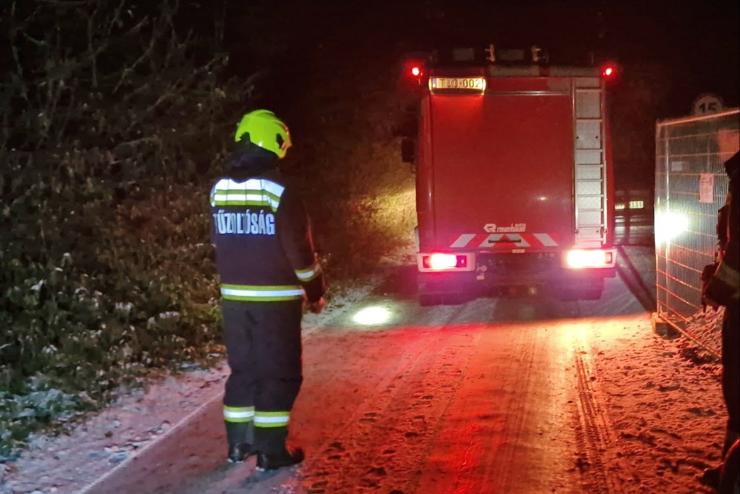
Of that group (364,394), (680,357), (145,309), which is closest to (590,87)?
(680,357)

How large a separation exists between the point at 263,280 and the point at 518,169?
5651 millimetres

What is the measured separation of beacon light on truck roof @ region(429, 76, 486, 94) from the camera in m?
9.53

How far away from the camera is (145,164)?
25.8ft

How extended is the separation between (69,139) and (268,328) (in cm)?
354

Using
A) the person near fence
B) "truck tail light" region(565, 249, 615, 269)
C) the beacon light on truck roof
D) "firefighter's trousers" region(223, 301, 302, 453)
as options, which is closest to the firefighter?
"firefighter's trousers" region(223, 301, 302, 453)

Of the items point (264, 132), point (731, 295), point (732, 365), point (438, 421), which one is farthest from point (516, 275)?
point (731, 295)

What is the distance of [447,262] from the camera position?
9.94 meters

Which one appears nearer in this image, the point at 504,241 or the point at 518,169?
the point at 518,169

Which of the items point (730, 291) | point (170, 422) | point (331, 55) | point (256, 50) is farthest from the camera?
point (331, 55)

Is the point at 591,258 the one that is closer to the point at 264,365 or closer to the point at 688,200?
the point at 688,200

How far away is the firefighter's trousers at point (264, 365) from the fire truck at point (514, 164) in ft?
17.2

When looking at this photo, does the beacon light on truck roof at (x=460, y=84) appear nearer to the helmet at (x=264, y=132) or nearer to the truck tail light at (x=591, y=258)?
the truck tail light at (x=591, y=258)

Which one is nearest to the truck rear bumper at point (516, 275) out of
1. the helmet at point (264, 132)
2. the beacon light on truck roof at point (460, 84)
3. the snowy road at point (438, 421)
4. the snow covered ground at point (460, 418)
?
the snowy road at point (438, 421)

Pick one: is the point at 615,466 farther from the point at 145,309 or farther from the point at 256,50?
the point at 256,50
